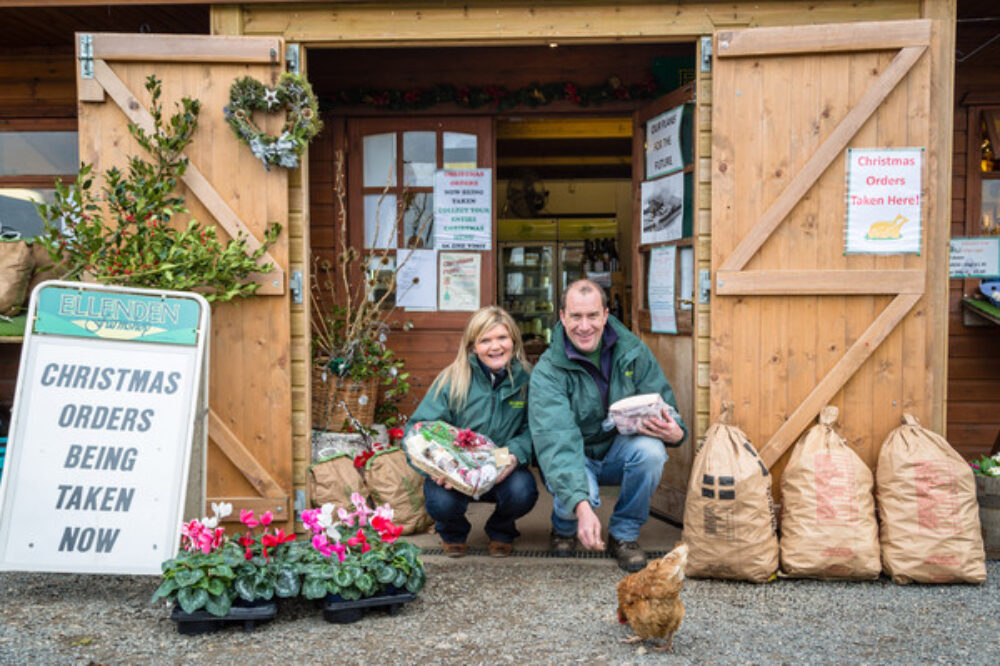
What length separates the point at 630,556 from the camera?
411cm

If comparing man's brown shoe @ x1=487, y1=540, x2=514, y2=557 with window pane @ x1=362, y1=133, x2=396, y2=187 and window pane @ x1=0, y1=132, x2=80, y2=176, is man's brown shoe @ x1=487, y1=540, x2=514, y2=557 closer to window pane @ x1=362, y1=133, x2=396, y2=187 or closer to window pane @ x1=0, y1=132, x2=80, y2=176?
window pane @ x1=362, y1=133, x2=396, y2=187

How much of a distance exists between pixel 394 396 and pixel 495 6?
2.57 meters

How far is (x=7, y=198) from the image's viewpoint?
571cm

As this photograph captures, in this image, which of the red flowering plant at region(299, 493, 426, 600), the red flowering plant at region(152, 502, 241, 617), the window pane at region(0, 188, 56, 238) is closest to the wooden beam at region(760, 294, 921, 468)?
the red flowering plant at region(299, 493, 426, 600)

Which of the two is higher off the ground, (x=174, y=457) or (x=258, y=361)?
(x=258, y=361)

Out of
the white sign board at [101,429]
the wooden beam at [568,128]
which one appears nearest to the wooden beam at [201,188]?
the white sign board at [101,429]

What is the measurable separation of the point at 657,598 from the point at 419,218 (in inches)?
143

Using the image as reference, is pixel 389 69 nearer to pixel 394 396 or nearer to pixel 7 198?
pixel 394 396

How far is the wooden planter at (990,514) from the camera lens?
13.8 feet

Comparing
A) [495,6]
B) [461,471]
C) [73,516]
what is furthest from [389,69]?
[73,516]

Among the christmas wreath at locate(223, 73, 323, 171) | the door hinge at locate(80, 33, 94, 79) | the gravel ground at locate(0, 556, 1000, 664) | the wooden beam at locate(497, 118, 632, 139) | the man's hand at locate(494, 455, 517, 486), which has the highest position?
the wooden beam at locate(497, 118, 632, 139)

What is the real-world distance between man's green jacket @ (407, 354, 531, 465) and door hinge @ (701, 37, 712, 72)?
1.77 meters

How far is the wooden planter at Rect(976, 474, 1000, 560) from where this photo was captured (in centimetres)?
422

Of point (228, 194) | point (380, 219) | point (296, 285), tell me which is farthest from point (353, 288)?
point (228, 194)
